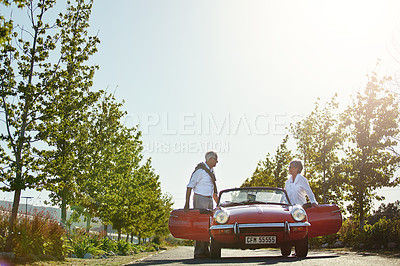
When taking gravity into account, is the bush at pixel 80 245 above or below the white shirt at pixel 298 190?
below

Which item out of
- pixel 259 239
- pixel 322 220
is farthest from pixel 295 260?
pixel 322 220

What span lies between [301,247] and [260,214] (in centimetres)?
146

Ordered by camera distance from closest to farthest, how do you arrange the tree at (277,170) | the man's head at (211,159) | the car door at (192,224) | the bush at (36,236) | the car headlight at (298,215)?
the car headlight at (298,215), the car door at (192,224), the man's head at (211,159), the bush at (36,236), the tree at (277,170)

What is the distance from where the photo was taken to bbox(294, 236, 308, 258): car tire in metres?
8.93

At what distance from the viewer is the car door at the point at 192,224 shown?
9.26 m

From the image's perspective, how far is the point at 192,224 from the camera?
9312mm

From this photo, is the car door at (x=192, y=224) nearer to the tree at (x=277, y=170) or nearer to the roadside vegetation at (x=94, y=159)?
Answer: the roadside vegetation at (x=94, y=159)

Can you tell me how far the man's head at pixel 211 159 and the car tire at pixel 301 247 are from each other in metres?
2.46

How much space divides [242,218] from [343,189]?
19.3 metres

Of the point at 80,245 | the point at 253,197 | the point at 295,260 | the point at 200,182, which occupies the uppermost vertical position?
the point at 200,182

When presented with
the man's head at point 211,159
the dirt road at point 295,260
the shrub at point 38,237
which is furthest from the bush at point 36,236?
the man's head at point 211,159

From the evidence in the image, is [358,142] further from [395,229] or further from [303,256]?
[303,256]

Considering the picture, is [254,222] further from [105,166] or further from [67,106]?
[105,166]

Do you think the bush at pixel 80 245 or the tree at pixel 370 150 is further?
the tree at pixel 370 150
